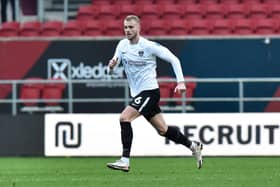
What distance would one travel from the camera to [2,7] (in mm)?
24578

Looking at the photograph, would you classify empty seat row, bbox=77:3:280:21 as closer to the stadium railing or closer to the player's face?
the stadium railing

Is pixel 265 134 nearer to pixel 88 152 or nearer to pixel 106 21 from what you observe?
pixel 88 152

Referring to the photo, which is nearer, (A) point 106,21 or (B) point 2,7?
(A) point 106,21

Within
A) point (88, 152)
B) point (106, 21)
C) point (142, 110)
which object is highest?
point (106, 21)

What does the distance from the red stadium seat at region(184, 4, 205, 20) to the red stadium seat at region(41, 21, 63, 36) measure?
299 cm

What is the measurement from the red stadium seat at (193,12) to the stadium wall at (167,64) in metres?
1.59

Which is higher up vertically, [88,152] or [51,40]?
[51,40]

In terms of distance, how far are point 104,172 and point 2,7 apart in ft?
40.6

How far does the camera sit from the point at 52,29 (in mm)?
21609

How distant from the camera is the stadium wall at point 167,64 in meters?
20.2

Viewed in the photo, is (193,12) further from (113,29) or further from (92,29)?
(92,29)

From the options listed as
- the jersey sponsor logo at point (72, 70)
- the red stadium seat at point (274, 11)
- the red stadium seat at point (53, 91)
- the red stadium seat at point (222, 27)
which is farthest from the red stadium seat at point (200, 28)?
the red stadium seat at point (53, 91)

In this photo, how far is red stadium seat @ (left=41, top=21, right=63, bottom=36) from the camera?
21.6 metres

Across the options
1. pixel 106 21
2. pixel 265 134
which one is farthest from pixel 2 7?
pixel 265 134
